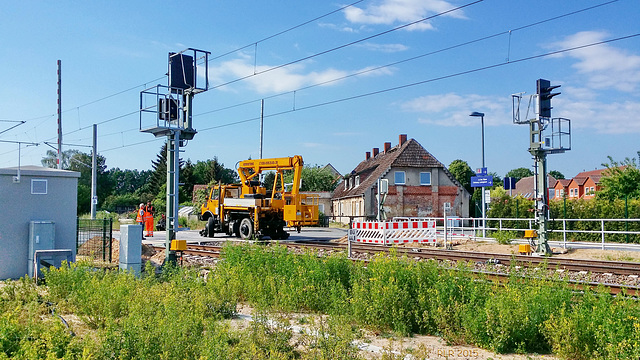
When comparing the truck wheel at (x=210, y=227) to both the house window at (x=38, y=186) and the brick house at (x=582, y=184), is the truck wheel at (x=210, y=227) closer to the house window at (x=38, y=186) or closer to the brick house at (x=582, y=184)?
the house window at (x=38, y=186)

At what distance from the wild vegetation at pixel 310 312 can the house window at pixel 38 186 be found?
3160 mm

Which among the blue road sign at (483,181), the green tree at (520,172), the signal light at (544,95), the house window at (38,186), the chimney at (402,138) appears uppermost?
the green tree at (520,172)

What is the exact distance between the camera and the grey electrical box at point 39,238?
11547 mm

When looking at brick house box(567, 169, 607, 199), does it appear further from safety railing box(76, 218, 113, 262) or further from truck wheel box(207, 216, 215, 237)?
safety railing box(76, 218, 113, 262)

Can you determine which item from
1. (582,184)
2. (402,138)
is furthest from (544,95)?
(582,184)

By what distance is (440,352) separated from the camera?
20.4 ft

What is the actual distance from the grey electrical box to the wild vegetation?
2.33 metres

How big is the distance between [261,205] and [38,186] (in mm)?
13172

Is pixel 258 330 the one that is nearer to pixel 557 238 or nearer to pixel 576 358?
pixel 576 358

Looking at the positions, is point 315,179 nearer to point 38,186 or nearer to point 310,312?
point 38,186

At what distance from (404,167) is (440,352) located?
43.5 metres

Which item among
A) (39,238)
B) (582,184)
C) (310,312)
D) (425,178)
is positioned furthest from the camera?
(582,184)

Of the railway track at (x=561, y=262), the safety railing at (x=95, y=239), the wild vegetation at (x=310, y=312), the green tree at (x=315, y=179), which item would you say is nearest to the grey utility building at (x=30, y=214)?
the wild vegetation at (x=310, y=312)

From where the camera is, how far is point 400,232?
24672 millimetres
